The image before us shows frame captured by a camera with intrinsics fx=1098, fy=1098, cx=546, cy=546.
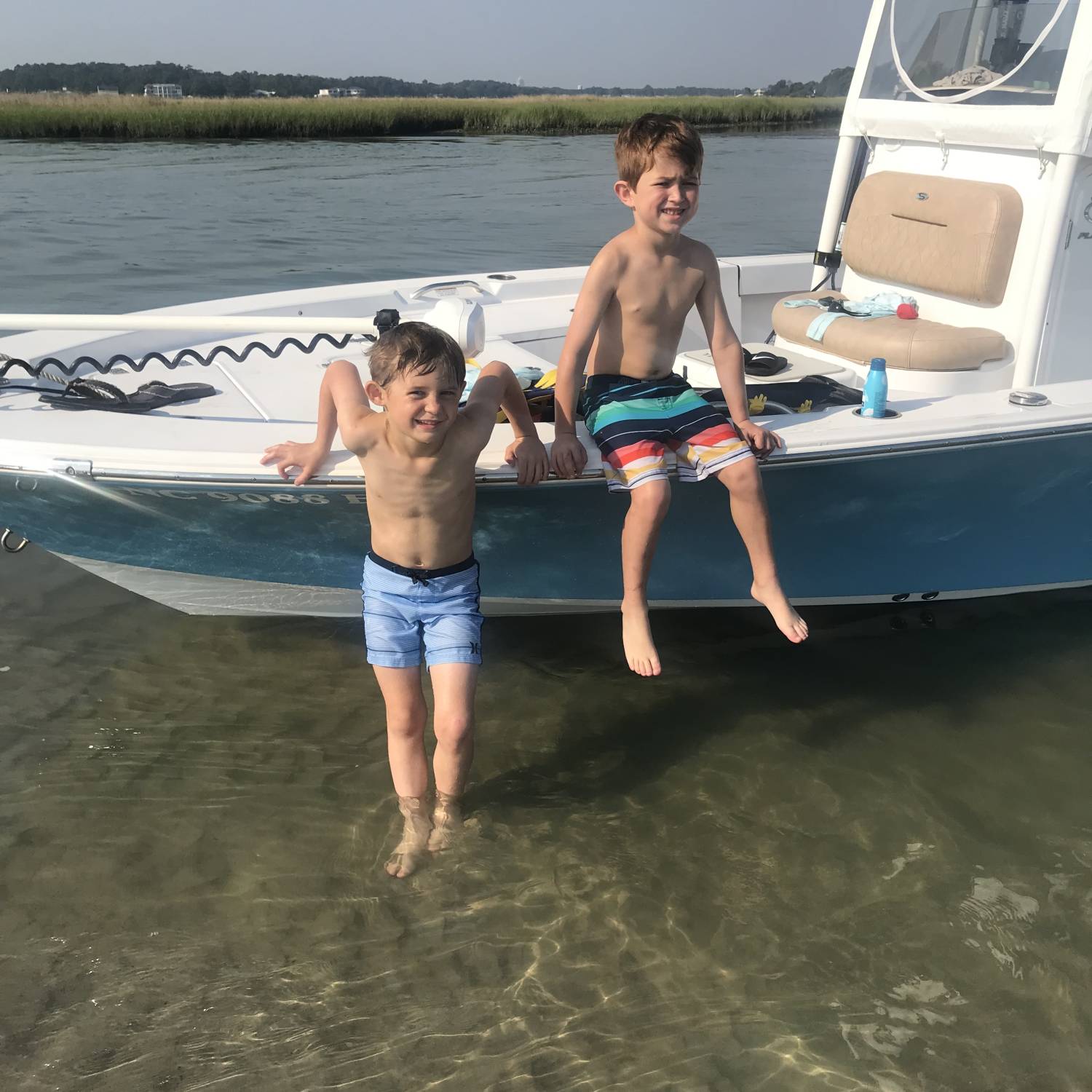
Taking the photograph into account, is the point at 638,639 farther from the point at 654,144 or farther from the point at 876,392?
the point at 654,144

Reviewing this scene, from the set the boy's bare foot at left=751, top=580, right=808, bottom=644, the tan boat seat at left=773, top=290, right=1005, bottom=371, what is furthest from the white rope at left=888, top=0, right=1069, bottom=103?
the boy's bare foot at left=751, top=580, right=808, bottom=644

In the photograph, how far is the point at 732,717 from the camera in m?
3.92

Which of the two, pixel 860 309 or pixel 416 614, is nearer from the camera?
pixel 416 614

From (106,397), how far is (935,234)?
10.6ft

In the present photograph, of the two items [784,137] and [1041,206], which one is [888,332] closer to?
[1041,206]

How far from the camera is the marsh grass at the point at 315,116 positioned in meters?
25.0

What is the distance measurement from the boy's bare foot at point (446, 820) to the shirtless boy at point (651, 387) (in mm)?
716

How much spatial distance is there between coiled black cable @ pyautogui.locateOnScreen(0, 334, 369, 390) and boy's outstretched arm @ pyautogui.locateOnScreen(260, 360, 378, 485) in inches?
32.0

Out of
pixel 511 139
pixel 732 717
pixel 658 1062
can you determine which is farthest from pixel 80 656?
pixel 511 139

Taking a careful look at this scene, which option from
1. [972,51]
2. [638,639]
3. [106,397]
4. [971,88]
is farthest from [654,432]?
[972,51]

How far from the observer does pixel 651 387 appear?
3.29 meters

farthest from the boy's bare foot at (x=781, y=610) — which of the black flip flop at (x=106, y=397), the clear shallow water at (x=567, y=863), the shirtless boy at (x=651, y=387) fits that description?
the black flip flop at (x=106, y=397)

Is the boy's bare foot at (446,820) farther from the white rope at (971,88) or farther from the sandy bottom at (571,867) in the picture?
the white rope at (971,88)

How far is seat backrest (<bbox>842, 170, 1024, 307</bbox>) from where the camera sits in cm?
421
